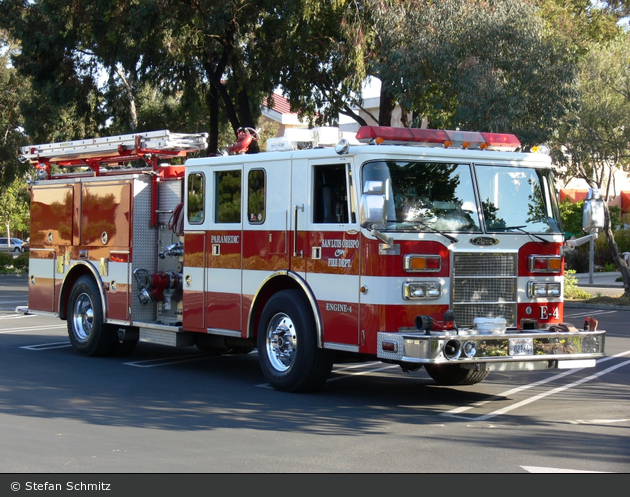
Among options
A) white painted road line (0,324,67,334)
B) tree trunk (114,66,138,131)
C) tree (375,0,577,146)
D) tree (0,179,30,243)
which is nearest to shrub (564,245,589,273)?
tree (375,0,577,146)

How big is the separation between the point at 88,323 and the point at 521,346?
6926 mm

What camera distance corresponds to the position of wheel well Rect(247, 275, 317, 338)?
9859mm

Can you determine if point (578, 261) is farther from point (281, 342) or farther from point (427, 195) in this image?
point (427, 195)

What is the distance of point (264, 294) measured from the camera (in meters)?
10.1

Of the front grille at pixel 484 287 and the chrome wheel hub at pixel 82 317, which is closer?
the front grille at pixel 484 287

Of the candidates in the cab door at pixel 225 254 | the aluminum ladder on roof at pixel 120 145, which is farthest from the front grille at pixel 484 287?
the aluminum ladder on roof at pixel 120 145

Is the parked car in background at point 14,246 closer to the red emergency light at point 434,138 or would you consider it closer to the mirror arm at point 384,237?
the red emergency light at point 434,138

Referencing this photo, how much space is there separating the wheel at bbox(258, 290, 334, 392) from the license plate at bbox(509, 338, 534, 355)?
79.3 inches

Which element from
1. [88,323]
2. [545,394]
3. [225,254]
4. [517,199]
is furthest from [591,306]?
[225,254]

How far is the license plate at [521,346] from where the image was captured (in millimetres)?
8570

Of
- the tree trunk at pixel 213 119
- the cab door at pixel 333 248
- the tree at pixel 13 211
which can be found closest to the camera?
the cab door at pixel 333 248

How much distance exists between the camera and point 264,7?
22.2m

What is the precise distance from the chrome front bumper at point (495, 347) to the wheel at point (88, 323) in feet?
17.9
